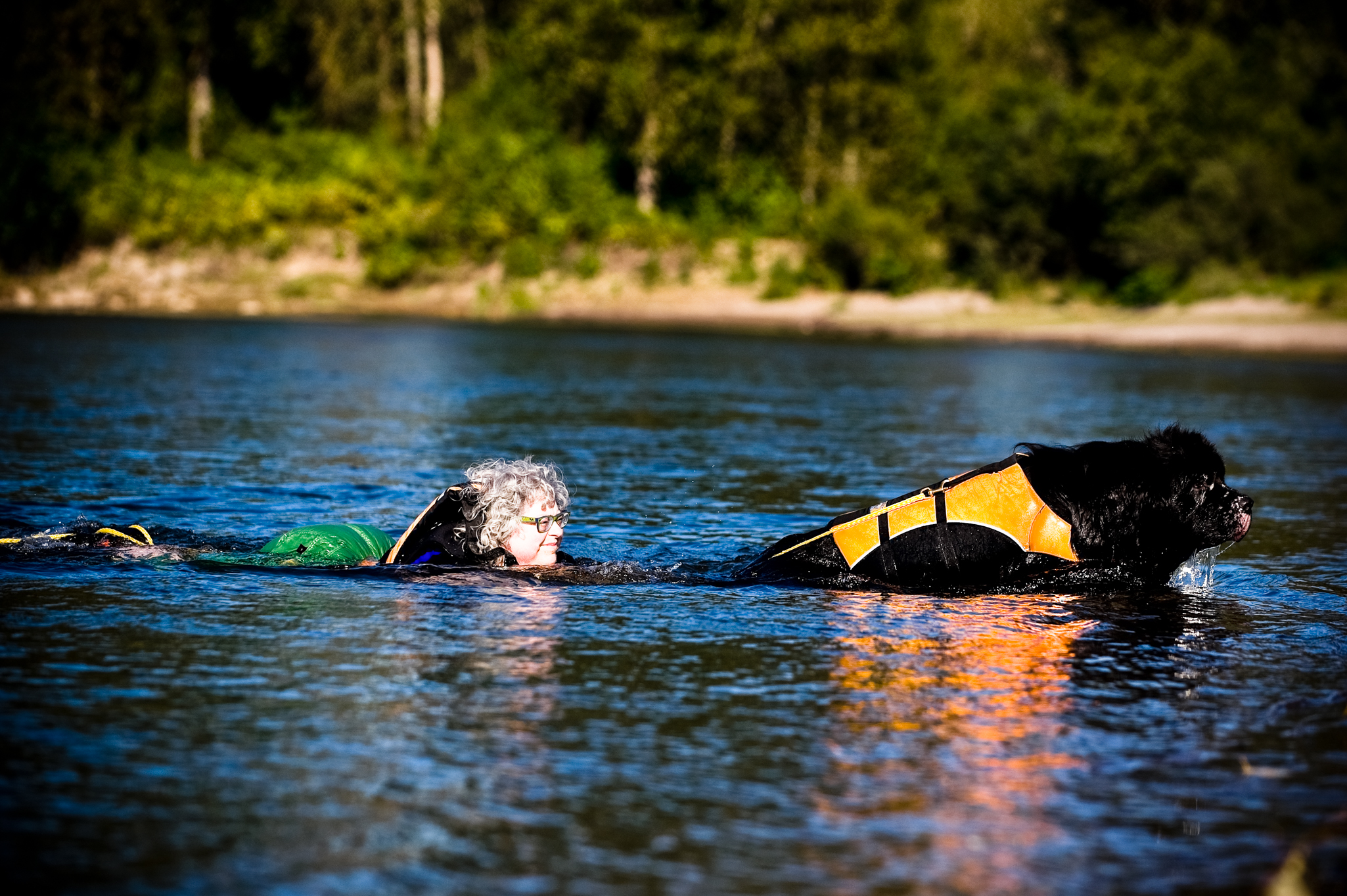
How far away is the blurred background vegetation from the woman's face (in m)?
37.1

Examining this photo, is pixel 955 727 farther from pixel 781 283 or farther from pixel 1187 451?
pixel 781 283

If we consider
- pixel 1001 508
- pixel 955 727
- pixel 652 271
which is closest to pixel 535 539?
pixel 1001 508

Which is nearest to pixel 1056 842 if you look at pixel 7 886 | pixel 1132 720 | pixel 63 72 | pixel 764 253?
pixel 1132 720

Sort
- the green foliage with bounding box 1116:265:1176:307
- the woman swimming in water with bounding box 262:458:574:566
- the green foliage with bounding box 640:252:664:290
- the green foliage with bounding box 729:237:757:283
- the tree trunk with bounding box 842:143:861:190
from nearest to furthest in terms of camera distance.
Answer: the woman swimming in water with bounding box 262:458:574:566, the green foliage with bounding box 1116:265:1176:307, the green foliage with bounding box 729:237:757:283, the green foliage with bounding box 640:252:664:290, the tree trunk with bounding box 842:143:861:190

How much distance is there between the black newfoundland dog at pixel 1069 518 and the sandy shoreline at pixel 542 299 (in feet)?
112

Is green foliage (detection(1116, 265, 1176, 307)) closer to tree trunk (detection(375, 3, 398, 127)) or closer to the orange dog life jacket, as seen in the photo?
tree trunk (detection(375, 3, 398, 127))

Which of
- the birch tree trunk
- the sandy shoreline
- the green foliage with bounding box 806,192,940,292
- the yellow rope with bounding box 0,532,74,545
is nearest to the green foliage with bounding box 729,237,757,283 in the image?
the sandy shoreline

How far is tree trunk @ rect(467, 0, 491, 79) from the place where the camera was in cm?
6662

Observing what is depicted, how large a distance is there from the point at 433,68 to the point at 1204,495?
5876 centimetres

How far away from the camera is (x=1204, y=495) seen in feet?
27.3

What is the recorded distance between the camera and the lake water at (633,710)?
15.4ft

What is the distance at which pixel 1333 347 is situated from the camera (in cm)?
3716

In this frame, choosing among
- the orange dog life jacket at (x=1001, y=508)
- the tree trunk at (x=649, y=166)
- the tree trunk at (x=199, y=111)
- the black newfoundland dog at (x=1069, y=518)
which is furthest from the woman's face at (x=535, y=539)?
the tree trunk at (x=199, y=111)

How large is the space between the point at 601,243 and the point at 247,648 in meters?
46.4
